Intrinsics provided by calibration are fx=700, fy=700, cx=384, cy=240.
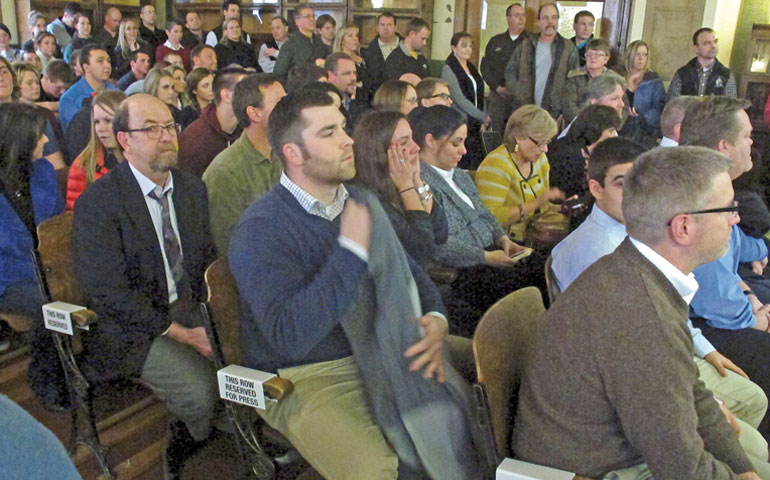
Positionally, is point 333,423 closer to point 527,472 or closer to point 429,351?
point 429,351

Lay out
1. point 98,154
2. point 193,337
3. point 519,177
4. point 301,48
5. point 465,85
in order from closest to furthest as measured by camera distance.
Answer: point 193,337 < point 98,154 < point 519,177 < point 465,85 < point 301,48

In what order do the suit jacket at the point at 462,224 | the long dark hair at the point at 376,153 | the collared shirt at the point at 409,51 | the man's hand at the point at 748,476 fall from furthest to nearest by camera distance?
the collared shirt at the point at 409,51, the suit jacket at the point at 462,224, the long dark hair at the point at 376,153, the man's hand at the point at 748,476

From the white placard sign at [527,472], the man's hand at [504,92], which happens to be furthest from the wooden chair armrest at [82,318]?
the man's hand at [504,92]

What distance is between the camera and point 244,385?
1.66 m

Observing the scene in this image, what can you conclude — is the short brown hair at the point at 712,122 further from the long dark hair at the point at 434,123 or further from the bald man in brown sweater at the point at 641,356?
the bald man in brown sweater at the point at 641,356

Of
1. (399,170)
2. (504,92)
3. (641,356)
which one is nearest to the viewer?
(641,356)

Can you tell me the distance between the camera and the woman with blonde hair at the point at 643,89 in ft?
18.9

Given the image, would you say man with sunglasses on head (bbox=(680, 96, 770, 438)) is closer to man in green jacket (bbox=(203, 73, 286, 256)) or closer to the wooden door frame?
man in green jacket (bbox=(203, 73, 286, 256))

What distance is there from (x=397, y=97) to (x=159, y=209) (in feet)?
6.36

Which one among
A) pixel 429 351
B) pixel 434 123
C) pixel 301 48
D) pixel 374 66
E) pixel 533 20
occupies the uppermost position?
pixel 533 20

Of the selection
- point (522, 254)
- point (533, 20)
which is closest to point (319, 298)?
point (522, 254)

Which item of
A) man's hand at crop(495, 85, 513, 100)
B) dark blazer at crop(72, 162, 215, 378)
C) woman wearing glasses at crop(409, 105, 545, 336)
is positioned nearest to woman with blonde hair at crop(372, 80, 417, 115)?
woman wearing glasses at crop(409, 105, 545, 336)

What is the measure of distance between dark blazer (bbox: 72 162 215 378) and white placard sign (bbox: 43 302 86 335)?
3.3 inches

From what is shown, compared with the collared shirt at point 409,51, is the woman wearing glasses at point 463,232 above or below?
below
